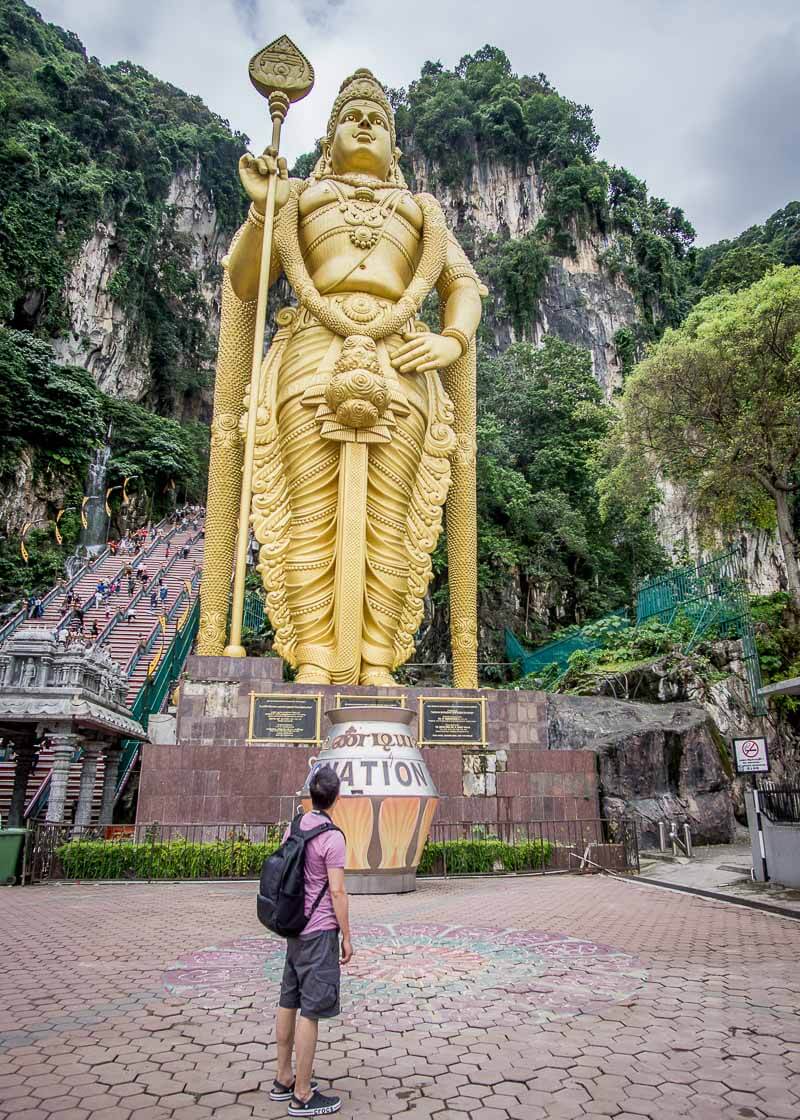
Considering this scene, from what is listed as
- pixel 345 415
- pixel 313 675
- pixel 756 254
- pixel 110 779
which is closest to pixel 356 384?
pixel 345 415

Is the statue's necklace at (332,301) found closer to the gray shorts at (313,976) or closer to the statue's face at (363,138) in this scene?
the statue's face at (363,138)

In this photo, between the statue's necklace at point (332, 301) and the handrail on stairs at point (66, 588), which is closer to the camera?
the statue's necklace at point (332, 301)

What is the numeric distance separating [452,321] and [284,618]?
4530 mm

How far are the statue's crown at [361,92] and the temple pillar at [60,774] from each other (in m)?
8.62

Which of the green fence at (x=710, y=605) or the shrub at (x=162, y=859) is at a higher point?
the green fence at (x=710, y=605)

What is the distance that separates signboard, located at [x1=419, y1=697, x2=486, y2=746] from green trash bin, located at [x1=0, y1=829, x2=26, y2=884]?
4.05 meters

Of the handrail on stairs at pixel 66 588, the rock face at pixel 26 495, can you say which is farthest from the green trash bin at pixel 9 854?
the rock face at pixel 26 495

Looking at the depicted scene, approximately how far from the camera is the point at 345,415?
9109mm

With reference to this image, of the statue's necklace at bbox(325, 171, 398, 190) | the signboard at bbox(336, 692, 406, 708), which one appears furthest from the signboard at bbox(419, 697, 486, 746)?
the statue's necklace at bbox(325, 171, 398, 190)

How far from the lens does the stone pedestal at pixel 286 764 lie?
7.48 metres

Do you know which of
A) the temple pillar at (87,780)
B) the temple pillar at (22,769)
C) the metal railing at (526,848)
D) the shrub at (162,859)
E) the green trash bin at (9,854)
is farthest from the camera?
the temple pillar at (22,769)

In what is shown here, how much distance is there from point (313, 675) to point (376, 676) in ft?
2.47

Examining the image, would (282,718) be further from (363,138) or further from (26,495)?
(26,495)

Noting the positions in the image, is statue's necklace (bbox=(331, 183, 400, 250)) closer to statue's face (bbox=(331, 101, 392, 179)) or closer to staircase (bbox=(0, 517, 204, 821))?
statue's face (bbox=(331, 101, 392, 179))
